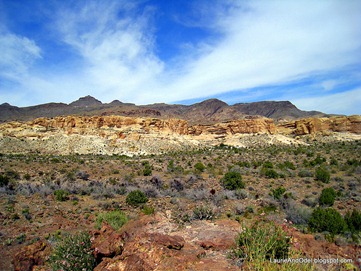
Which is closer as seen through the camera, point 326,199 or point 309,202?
point 326,199

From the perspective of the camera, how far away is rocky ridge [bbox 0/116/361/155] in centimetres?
4488

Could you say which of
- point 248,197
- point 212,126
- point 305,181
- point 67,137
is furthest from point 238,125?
point 248,197

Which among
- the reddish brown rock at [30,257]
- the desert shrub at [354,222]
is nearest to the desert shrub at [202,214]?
the reddish brown rock at [30,257]

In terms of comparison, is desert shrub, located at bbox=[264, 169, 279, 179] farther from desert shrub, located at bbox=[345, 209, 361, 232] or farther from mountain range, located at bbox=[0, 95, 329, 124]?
mountain range, located at bbox=[0, 95, 329, 124]

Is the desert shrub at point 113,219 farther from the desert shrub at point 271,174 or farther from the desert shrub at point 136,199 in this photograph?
the desert shrub at point 271,174

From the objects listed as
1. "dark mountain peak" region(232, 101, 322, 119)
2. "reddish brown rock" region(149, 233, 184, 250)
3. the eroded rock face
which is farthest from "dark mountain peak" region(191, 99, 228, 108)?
"reddish brown rock" region(149, 233, 184, 250)

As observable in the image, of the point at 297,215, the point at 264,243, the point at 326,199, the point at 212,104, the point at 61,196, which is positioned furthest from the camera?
the point at 212,104

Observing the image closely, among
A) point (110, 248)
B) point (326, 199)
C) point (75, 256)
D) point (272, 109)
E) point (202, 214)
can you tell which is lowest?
point (326, 199)

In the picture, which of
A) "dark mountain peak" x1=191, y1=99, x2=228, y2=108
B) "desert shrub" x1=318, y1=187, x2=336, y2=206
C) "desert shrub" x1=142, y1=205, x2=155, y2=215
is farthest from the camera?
"dark mountain peak" x1=191, y1=99, x2=228, y2=108

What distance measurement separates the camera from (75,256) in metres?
5.62

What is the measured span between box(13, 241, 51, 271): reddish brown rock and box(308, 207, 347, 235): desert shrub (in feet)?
28.9

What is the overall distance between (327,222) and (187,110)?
13857cm


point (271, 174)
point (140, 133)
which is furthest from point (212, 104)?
point (271, 174)

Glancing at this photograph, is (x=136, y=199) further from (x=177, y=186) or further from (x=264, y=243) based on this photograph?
(x=264, y=243)
